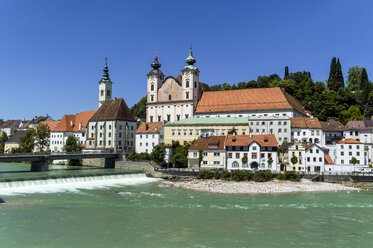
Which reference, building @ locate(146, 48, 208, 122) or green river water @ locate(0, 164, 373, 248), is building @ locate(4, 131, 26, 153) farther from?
green river water @ locate(0, 164, 373, 248)

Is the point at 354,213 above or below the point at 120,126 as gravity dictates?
below

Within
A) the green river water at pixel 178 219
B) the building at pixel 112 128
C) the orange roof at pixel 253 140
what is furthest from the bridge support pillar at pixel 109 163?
the green river water at pixel 178 219

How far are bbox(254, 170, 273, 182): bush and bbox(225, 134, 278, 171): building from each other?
170 inches

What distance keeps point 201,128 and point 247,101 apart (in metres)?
13.9

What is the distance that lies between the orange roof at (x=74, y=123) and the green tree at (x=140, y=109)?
117 feet

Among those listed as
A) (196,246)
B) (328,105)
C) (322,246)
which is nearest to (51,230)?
(196,246)

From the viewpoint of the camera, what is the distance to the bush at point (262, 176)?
49.0 metres

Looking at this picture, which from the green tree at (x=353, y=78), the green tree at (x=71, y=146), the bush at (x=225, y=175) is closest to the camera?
the bush at (x=225, y=175)

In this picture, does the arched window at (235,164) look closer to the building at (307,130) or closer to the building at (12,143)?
the building at (307,130)

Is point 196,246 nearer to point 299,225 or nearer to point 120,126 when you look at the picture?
point 299,225

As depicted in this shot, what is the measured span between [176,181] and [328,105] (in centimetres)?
4480

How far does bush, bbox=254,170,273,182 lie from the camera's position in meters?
49.0

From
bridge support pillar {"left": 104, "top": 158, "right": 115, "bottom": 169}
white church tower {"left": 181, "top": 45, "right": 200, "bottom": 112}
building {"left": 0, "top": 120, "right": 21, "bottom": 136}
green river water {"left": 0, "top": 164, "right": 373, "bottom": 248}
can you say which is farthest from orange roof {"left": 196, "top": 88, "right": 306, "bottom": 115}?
building {"left": 0, "top": 120, "right": 21, "bottom": 136}

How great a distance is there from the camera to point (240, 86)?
103188 millimetres
